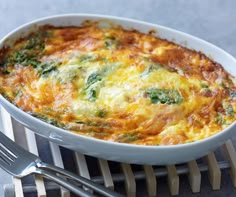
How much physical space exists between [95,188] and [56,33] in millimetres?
647

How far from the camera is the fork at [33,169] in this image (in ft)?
5.95

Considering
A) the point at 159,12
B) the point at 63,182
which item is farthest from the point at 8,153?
the point at 159,12

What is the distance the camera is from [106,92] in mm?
2014

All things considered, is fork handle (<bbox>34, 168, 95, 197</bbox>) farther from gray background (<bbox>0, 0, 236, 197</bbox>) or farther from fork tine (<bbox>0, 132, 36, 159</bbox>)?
gray background (<bbox>0, 0, 236, 197</bbox>)

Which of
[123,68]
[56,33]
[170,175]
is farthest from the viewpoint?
[56,33]

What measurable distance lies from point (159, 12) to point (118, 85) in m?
0.84

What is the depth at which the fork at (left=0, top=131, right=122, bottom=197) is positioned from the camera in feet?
5.95

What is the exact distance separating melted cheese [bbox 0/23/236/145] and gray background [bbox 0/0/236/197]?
478 mm

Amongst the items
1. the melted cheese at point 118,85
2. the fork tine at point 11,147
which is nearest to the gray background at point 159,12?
the melted cheese at point 118,85

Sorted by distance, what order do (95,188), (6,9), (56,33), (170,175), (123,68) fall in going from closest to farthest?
(95,188) → (170,175) → (123,68) → (56,33) → (6,9)

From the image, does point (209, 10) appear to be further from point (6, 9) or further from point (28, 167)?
point (28, 167)

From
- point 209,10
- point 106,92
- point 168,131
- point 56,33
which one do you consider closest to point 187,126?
point 168,131

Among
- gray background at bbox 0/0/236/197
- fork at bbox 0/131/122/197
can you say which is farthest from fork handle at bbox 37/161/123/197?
gray background at bbox 0/0/236/197

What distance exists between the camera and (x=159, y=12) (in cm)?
282
